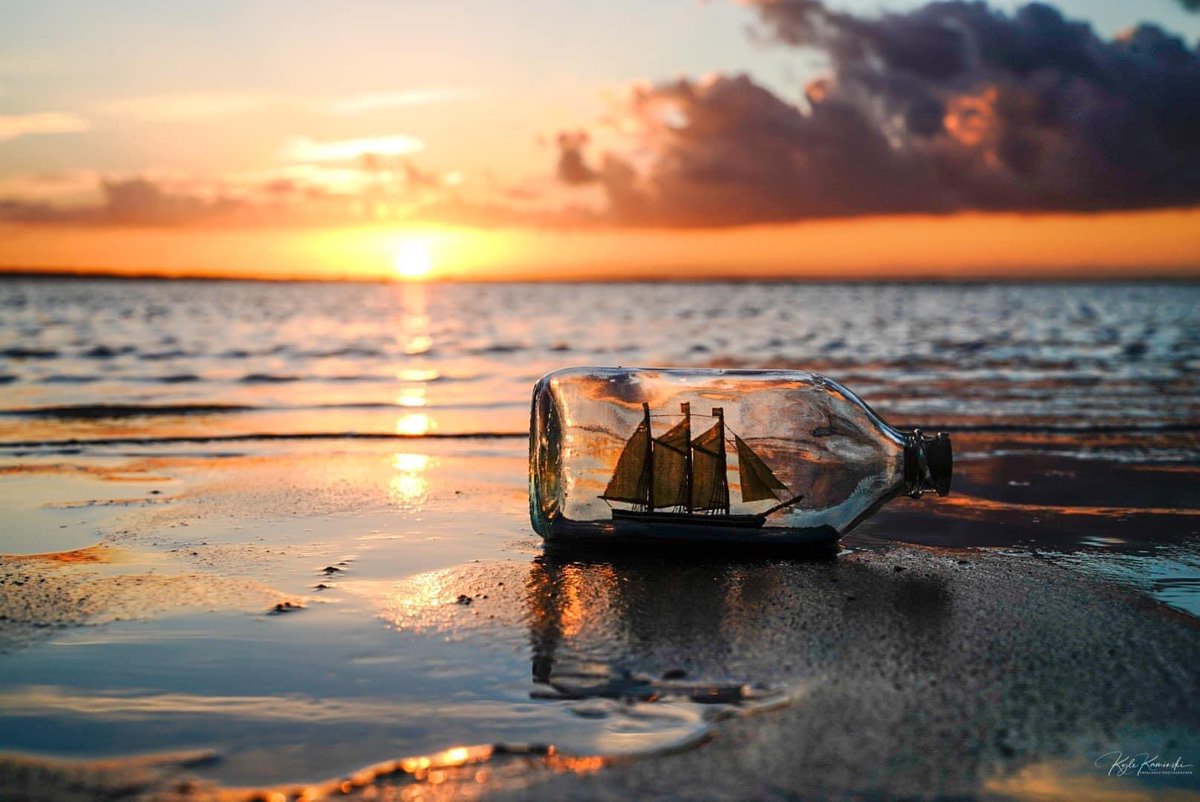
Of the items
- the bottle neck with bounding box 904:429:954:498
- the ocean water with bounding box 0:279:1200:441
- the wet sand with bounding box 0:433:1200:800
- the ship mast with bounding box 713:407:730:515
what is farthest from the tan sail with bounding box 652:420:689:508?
the ocean water with bounding box 0:279:1200:441

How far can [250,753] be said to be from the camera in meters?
2.03

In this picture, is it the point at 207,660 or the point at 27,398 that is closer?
the point at 207,660

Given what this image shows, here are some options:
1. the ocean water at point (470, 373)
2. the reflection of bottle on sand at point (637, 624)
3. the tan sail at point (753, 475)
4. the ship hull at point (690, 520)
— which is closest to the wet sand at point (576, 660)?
the reflection of bottle on sand at point (637, 624)

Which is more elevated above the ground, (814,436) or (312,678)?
(814,436)

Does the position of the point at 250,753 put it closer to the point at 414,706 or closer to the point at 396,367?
the point at 414,706

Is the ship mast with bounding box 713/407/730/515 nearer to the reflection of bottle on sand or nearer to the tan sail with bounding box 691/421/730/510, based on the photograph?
the tan sail with bounding box 691/421/730/510

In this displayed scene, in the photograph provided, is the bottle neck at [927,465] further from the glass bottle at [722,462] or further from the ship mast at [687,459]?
the ship mast at [687,459]

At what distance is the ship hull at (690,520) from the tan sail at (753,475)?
0.08 metres

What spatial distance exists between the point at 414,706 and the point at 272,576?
51.3 inches

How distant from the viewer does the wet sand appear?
1.97m

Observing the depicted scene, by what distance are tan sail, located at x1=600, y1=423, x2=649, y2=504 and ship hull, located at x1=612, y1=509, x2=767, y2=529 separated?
0.05 m

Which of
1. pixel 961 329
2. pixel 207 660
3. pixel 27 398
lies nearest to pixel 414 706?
pixel 207 660

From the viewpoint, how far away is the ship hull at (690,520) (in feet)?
11.7

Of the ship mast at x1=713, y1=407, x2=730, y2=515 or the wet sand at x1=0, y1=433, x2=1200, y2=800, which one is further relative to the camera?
the ship mast at x1=713, y1=407, x2=730, y2=515
